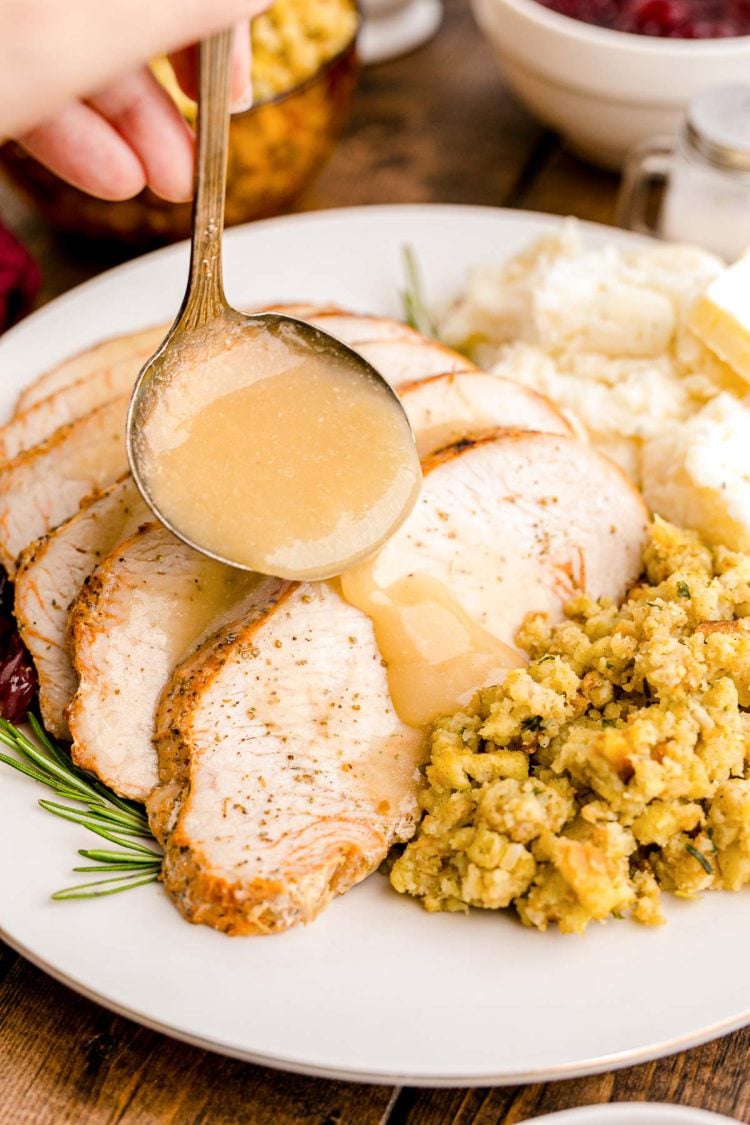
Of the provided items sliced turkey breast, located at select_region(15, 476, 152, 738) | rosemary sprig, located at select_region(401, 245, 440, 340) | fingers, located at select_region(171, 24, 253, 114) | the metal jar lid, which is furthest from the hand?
the metal jar lid

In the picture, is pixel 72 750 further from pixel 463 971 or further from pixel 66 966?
pixel 463 971

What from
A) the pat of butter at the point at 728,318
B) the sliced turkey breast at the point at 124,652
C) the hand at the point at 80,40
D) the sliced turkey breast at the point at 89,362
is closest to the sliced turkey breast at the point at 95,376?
the sliced turkey breast at the point at 89,362

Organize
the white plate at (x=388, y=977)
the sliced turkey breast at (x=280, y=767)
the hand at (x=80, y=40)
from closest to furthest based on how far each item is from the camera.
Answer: the hand at (x=80, y=40) < the white plate at (x=388, y=977) < the sliced turkey breast at (x=280, y=767)

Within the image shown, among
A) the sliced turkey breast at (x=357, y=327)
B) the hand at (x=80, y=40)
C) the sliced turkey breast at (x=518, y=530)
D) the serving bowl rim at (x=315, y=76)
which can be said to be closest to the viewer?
the hand at (x=80, y=40)

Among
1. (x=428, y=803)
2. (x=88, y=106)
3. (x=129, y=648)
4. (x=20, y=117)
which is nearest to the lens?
(x=20, y=117)

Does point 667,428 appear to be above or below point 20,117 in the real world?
below

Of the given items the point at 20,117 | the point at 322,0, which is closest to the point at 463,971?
the point at 20,117

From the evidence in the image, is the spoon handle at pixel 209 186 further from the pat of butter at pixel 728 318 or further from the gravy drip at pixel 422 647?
the pat of butter at pixel 728 318
